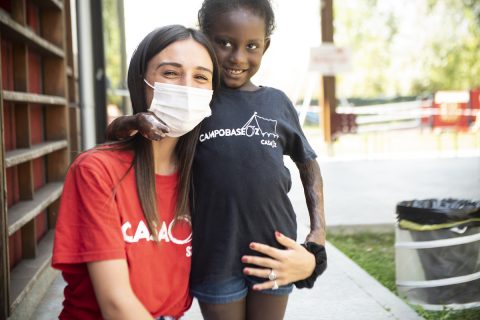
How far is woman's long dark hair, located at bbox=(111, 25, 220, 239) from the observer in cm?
182

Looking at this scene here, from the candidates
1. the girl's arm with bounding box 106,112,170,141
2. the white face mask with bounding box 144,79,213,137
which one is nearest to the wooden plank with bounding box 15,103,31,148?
the girl's arm with bounding box 106,112,170,141

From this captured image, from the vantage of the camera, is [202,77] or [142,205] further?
[202,77]

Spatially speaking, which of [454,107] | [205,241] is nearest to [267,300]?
[205,241]

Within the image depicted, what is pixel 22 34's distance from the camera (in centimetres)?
382

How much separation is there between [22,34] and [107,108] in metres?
4.31

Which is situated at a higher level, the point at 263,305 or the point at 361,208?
the point at 263,305

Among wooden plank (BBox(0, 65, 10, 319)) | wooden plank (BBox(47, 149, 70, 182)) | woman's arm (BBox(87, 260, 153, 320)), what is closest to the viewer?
woman's arm (BBox(87, 260, 153, 320))

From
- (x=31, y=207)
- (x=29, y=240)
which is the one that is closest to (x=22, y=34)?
(x=31, y=207)

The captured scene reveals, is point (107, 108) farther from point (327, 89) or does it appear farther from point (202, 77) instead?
point (327, 89)

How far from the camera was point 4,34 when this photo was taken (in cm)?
380

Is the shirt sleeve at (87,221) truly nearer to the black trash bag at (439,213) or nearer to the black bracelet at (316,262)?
the black bracelet at (316,262)

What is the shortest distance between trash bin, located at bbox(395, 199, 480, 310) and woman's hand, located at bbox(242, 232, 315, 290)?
2.32 metres

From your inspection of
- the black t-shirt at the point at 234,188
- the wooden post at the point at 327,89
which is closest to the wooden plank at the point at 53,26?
the black t-shirt at the point at 234,188

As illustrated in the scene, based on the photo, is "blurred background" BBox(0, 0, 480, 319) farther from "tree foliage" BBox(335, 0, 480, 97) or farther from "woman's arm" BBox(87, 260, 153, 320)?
"woman's arm" BBox(87, 260, 153, 320)
